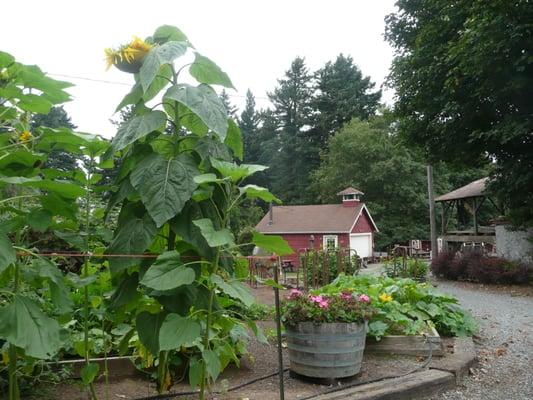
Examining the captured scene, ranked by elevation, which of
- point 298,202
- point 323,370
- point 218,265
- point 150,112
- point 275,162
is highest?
point 275,162

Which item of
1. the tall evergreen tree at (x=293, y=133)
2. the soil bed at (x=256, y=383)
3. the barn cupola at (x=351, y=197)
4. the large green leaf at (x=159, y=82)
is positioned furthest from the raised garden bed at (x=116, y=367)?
the tall evergreen tree at (x=293, y=133)

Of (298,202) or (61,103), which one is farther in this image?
(298,202)

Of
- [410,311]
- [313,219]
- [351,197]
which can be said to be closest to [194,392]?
[410,311]

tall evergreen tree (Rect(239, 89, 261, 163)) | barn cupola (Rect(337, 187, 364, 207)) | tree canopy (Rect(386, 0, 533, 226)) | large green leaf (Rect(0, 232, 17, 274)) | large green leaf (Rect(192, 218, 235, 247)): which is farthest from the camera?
tall evergreen tree (Rect(239, 89, 261, 163))

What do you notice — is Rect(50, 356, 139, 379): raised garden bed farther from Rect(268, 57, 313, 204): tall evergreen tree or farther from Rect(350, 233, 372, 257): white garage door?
Rect(268, 57, 313, 204): tall evergreen tree

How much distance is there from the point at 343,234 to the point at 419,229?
8161mm

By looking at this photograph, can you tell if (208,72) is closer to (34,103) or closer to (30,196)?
(34,103)

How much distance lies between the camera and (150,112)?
1.67 m

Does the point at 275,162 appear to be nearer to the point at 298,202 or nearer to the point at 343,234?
the point at 298,202

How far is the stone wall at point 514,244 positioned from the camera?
12430mm

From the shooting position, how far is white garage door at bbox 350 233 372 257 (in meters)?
26.5

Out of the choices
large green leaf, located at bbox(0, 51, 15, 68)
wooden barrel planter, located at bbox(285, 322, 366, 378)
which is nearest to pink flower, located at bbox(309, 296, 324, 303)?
wooden barrel planter, located at bbox(285, 322, 366, 378)

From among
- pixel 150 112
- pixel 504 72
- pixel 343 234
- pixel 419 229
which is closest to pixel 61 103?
pixel 150 112

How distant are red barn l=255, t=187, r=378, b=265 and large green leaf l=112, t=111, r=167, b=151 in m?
24.1
